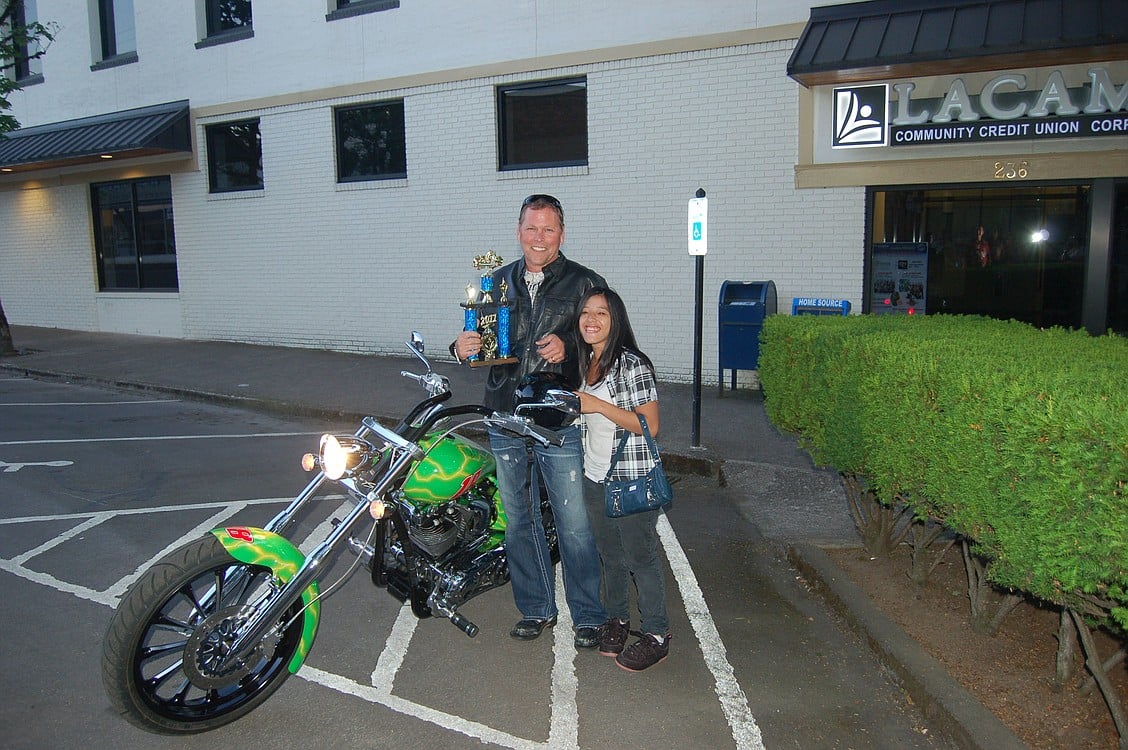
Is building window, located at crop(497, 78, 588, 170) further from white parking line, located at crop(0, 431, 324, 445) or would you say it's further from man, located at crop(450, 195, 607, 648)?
man, located at crop(450, 195, 607, 648)

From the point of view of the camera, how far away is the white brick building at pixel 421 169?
10719 millimetres

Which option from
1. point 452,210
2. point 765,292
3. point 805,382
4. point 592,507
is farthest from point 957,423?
point 452,210

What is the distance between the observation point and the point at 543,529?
4.41 m

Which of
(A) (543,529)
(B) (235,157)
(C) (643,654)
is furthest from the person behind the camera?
(B) (235,157)

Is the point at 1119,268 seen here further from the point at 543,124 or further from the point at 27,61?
the point at 27,61

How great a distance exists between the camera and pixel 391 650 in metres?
4.36

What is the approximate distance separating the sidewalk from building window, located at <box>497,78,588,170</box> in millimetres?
3122

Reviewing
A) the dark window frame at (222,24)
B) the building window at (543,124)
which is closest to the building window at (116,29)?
the dark window frame at (222,24)

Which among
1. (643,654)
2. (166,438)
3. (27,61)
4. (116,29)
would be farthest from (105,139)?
(643,654)

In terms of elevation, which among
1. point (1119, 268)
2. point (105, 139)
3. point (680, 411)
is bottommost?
point (680, 411)

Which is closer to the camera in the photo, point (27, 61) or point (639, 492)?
point (639, 492)

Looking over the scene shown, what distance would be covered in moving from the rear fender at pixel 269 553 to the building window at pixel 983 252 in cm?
839

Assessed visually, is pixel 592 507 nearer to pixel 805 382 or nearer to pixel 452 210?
pixel 805 382

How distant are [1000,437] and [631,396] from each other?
1.48 meters
